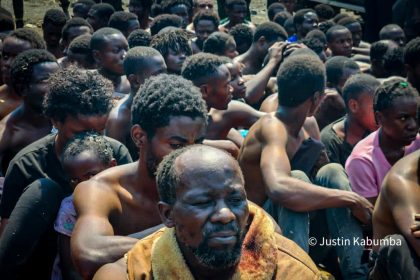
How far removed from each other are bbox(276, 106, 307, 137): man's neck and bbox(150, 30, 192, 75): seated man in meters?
2.14

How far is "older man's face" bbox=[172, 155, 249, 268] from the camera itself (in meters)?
2.50

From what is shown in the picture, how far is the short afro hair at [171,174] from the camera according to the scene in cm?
264

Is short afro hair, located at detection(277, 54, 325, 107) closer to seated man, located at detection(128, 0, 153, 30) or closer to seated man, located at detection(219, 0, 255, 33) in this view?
seated man, located at detection(219, 0, 255, 33)

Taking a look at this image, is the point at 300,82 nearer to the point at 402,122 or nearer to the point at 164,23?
the point at 402,122

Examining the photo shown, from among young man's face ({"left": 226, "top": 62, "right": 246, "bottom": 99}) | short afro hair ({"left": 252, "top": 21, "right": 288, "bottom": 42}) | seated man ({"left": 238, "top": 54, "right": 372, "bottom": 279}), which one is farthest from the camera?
short afro hair ({"left": 252, "top": 21, "right": 288, "bottom": 42})

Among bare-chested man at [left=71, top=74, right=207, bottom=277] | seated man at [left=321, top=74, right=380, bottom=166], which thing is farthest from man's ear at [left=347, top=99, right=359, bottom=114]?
bare-chested man at [left=71, top=74, right=207, bottom=277]

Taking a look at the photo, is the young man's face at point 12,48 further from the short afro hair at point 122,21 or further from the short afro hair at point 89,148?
the short afro hair at point 89,148

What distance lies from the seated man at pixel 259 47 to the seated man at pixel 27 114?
3.65 meters

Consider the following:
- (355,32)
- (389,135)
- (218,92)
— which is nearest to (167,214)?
(389,135)

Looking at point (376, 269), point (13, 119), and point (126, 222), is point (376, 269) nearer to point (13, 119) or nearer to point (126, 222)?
point (126, 222)

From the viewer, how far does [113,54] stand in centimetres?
721

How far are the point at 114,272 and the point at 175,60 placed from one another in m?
4.24

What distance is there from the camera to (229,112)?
19.3 feet

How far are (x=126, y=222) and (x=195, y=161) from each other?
3.75 ft
